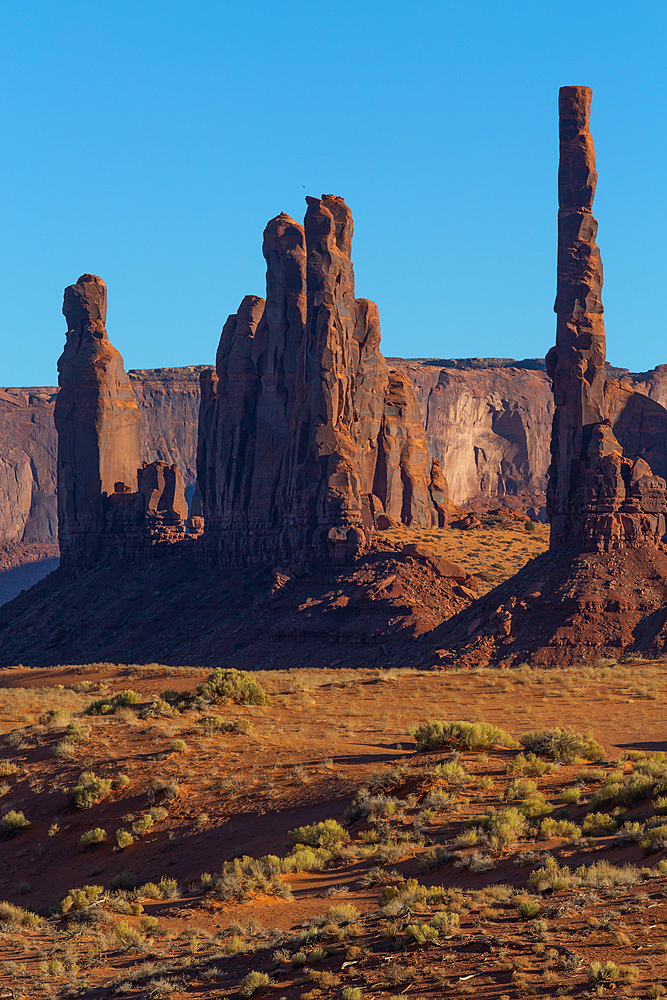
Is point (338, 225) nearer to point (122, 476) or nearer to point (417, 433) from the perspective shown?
point (417, 433)

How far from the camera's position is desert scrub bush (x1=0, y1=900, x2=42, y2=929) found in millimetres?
17938

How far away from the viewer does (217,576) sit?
80.8 m

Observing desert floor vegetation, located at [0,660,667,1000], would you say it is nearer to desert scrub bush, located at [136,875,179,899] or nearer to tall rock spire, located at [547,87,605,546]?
desert scrub bush, located at [136,875,179,899]

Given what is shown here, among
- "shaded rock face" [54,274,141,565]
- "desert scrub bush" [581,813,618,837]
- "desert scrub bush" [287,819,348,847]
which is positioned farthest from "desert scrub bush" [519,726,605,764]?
"shaded rock face" [54,274,141,565]

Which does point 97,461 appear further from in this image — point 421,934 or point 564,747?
point 421,934

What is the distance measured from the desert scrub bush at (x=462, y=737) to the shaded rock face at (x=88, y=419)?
69.0 meters

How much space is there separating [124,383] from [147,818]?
73624mm

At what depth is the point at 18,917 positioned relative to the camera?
18312mm

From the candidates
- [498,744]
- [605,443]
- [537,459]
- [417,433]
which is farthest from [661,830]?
[537,459]

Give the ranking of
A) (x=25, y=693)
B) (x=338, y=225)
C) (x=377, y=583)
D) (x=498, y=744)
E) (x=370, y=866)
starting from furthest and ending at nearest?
(x=338, y=225) → (x=377, y=583) → (x=25, y=693) → (x=498, y=744) → (x=370, y=866)

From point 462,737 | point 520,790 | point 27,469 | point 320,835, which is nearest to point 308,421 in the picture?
point 462,737

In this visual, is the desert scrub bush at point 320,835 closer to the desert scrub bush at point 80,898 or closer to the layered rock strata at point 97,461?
the desert scrub bush at point 80,898

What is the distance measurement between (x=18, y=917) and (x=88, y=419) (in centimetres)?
7359

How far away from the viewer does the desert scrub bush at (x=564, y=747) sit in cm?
2211
